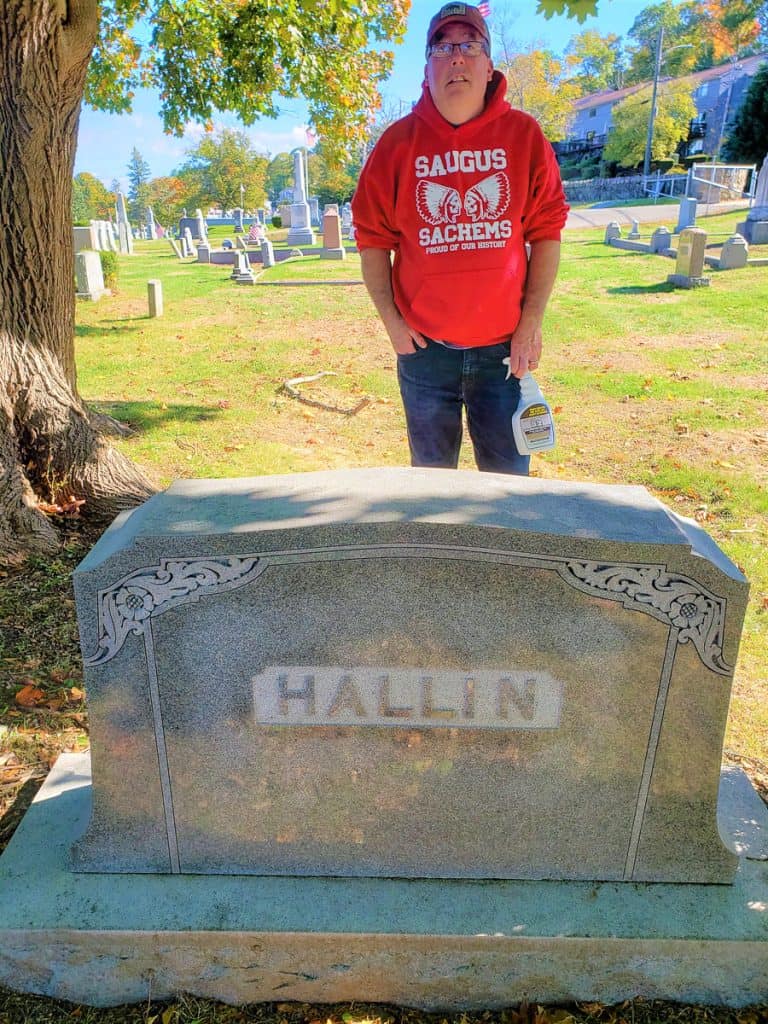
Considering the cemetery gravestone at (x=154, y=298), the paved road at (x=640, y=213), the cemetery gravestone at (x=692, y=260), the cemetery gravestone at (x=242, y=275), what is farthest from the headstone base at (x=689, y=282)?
the paved road at (x=640, y=213)

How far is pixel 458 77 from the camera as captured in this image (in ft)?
8.35

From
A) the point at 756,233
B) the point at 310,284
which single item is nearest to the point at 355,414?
the point at 310,284

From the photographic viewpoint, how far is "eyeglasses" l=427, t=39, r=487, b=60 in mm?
2557

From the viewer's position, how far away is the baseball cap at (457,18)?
8.41ft

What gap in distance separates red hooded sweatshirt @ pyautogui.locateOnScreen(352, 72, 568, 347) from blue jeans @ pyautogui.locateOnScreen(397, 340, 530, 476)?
10 cm

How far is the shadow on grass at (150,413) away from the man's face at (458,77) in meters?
4.89

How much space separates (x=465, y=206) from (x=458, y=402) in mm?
704

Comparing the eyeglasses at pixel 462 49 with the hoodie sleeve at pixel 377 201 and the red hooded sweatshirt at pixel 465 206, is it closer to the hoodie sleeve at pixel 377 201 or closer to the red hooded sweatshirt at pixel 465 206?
the red hooded sweatshirt at pixel 465 206

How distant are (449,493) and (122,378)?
7923 mm

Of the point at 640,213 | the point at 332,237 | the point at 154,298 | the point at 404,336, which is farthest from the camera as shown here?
the point at 640,213

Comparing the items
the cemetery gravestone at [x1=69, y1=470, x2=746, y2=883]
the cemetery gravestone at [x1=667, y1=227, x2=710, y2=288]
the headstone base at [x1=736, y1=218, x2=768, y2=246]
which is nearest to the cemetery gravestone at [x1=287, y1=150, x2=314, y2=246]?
the headstone base at [x1=736, y1=218, x2=768, y2=246]

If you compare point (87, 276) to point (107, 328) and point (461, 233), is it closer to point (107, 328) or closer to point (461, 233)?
point (107, 328)

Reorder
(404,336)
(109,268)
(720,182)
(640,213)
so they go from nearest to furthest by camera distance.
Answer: (404,336) < (109,268) < (640,213) < (720,182)

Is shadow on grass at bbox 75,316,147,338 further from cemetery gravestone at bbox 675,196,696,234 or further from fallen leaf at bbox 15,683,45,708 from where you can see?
cemetery gravestone at bbox 675,196,696,234
